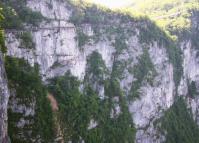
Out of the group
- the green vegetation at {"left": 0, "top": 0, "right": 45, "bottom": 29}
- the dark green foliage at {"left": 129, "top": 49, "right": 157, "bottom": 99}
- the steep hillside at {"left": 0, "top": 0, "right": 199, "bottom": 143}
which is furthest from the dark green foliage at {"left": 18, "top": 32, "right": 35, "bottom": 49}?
the dark green foliage at {"left": 129, "top": 49, "right": 157, "bottom": 99}

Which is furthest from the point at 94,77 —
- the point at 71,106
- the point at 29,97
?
the point at 29,97

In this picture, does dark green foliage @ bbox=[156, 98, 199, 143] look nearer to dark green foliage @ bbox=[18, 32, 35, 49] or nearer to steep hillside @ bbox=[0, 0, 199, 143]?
steep hillside @ bbox=[0, 0, 199, 143]

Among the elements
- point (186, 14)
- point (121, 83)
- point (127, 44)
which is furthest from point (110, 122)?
point (186, 14)

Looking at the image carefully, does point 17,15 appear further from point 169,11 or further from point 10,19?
point 169,11

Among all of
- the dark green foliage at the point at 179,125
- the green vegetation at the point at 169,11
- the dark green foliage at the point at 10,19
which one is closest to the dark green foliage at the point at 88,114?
the dark green foliage at the point at 10,19

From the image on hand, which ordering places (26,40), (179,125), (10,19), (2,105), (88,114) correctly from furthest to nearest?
(179,125), (88,114), (10,19), (26,40), (2,105)

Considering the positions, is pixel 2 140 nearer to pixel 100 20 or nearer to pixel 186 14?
pixel 100 20

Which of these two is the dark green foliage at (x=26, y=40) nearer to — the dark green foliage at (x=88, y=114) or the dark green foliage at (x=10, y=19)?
the dark green foliage at (x=10, y=19)
